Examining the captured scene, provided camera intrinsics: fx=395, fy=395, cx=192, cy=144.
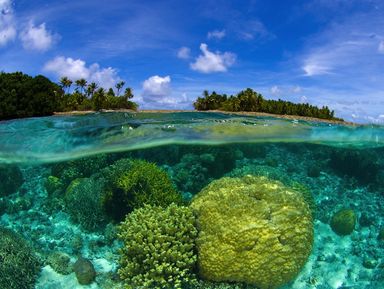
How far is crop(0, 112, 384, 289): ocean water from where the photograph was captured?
8414 millimetres

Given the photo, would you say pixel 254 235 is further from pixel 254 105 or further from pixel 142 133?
pixel 254 105

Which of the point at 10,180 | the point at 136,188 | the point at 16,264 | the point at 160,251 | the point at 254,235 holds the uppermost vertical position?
the point at 136,188

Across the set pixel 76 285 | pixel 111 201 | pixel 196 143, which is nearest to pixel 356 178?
pixel 196 143

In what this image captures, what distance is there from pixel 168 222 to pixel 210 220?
36.5 inches

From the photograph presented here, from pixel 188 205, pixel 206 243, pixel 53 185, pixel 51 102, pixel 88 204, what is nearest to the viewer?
pixel 206 243

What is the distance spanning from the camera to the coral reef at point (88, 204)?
38.7 feet

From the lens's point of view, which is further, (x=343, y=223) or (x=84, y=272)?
(x=343, y=223)

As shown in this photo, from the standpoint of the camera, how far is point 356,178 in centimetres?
1577

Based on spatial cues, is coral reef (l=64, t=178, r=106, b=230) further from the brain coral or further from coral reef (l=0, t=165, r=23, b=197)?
coral reef (l=0, t=165, r=23, b=197)

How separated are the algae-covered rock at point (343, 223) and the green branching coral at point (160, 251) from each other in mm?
5692

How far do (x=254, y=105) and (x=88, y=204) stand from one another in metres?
21.0

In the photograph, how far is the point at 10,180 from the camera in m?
16.1

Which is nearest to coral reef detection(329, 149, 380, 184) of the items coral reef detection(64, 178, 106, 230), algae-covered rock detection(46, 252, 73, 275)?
coral reef detection(64, 178, 106, 230)

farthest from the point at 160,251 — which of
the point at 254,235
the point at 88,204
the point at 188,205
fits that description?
the point at 88,204
